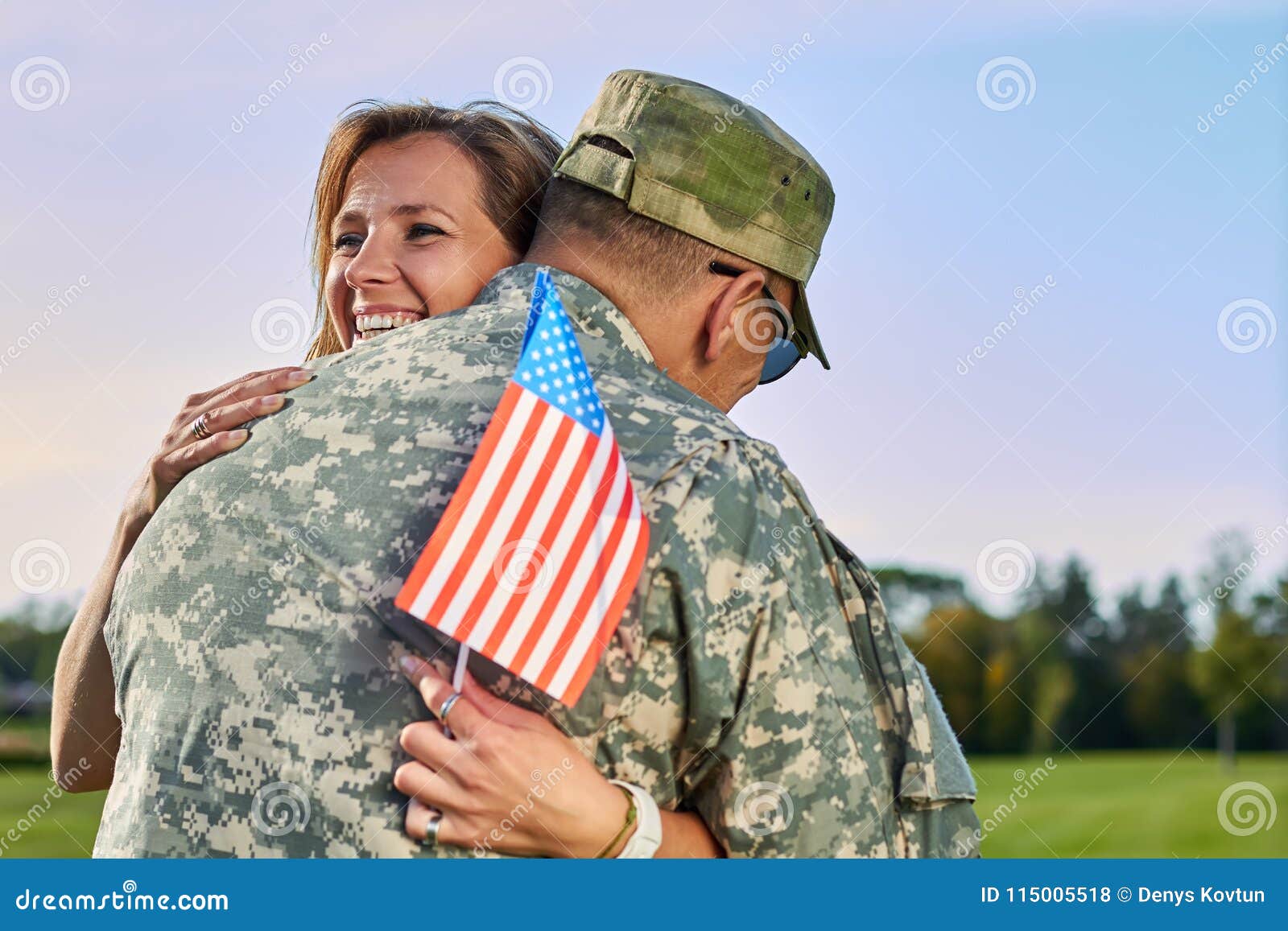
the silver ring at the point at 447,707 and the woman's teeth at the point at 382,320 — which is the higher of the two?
the woman's teeth at the point at 382,320

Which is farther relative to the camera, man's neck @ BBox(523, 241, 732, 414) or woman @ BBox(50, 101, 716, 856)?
man's neck @ BBox(523, 241, 732, 414)

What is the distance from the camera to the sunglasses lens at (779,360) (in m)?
3.71

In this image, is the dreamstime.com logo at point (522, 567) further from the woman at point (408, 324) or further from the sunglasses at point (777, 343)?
the sunglasses at point (777, 343)

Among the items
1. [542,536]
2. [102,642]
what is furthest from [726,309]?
[102,642]

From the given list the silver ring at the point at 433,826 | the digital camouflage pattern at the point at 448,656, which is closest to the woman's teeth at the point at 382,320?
the digital camouflage pattern at the point at 448,656

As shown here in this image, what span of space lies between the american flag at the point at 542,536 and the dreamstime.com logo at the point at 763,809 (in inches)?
14.9

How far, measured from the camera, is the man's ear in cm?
322

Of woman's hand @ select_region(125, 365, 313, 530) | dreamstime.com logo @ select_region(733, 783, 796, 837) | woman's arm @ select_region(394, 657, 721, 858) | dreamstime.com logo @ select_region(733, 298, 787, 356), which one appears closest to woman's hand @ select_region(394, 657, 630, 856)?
woman's arm @ select_region(394, 657, 721, 858)

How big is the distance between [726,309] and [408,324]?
75 cm

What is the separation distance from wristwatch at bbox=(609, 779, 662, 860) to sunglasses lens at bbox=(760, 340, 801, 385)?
144 centimetres

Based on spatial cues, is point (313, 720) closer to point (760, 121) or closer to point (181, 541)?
point (181, 541)

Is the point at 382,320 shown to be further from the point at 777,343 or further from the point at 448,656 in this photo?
the point at 448,656

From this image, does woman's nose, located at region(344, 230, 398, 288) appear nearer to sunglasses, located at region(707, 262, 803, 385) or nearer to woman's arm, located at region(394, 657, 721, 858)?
sunglasses, located at region(707, 262, 803, 385)

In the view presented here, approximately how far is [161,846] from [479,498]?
927 millimetres
